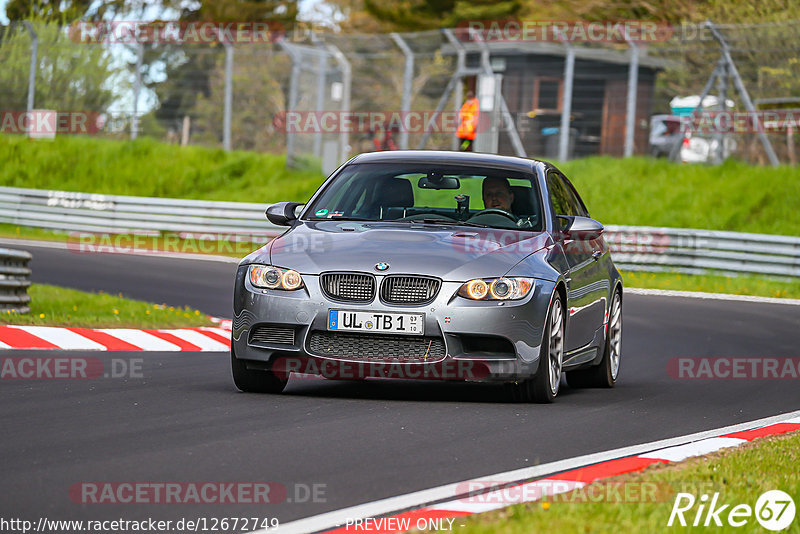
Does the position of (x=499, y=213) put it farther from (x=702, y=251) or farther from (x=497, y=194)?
(x=702, y=251)

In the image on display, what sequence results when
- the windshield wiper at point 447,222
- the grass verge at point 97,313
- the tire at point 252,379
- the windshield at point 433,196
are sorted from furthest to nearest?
the grass verge at point 97,313, the windshield at point 433,196, the windshield wiper at point 447,222, the tire at point 252,379

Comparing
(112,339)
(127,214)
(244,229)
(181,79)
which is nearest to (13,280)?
(112,339)

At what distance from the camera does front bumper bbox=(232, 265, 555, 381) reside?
8.33 meters

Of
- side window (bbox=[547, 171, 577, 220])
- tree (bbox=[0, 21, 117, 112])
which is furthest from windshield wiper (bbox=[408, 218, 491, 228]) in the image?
tree (bbox=[0, 21, 117, 112])

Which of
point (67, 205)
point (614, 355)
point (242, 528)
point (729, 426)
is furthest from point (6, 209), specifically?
point (242, 528)

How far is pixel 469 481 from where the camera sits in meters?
5.92

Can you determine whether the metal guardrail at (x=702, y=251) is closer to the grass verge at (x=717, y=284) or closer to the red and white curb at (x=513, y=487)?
the grass verge at (x=717, y=284)

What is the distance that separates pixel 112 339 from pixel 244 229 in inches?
603

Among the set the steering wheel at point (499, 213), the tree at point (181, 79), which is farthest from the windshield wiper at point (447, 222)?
the tree at point (181, 79)

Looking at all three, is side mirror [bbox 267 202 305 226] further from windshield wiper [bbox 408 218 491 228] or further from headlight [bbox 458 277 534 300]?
headlight [bbox 458 277 534 300]

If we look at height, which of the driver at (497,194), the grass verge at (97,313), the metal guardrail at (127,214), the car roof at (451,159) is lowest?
the metal guardrail at (127,214)

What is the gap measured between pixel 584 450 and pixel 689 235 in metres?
16.9

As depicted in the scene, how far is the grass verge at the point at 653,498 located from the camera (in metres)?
4.93

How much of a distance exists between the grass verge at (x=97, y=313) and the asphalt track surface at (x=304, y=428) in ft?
6.06
